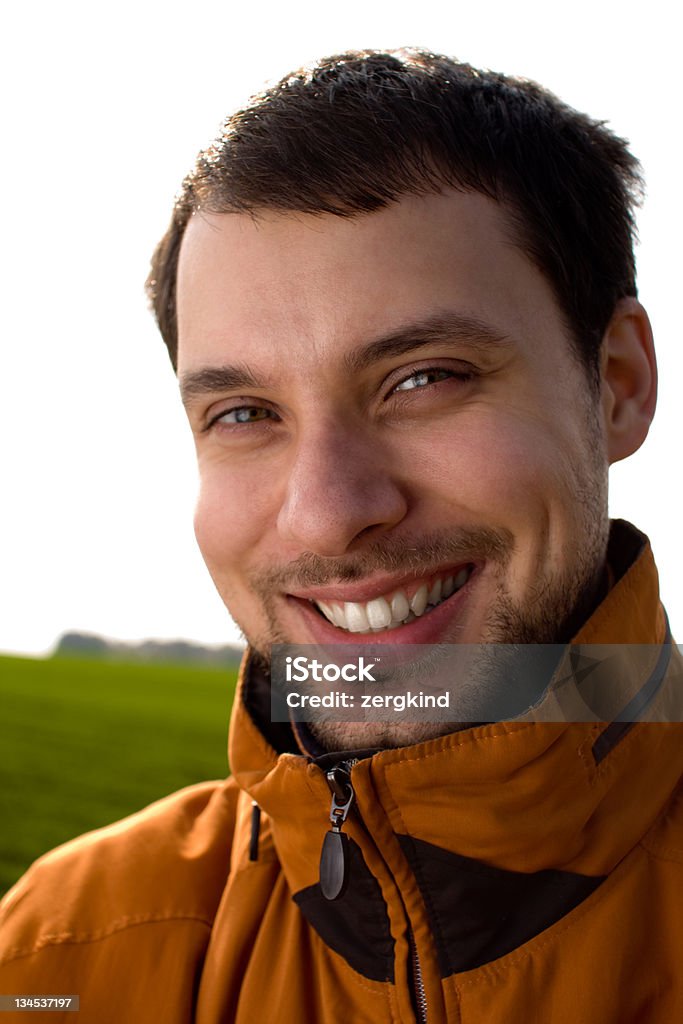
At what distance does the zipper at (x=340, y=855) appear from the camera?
4.28 ft

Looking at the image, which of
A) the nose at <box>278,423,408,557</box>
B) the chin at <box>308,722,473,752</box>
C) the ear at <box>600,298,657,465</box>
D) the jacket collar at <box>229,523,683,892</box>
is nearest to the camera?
the jacket collar at <box>229,523,683,892</box>

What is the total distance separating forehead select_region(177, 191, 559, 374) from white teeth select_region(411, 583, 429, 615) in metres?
0.44

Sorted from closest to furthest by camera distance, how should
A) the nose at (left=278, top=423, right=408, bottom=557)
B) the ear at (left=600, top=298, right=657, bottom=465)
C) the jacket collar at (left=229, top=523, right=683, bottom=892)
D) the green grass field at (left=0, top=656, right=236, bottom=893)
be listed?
the jacket collar at (left=229, top=523, right=683, bottom=892)
the nose at (left=278, top=423, right=408, bottom=557)
the ear at (left=600, top=298, right=657, bottom=465)
the green grass field at (left=0, top=656, right=236, bottom=893)

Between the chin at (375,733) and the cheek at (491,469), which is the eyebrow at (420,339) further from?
the chin at (375,733)

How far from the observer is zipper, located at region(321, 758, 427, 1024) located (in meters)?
1.30

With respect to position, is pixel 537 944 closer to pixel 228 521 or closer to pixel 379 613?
pixel 379 613

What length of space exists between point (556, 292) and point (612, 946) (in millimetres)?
1141

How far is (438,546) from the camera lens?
1.46 m

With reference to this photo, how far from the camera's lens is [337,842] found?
1.32 metres

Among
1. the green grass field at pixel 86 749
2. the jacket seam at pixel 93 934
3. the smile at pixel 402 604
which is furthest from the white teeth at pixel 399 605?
the green grass field at pixel 86 749

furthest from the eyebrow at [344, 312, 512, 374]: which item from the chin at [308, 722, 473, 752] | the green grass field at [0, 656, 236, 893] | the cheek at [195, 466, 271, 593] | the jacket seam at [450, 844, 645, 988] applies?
the green grass field at [0, 656, 236, 893]

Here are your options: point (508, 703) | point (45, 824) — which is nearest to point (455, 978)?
point (508, 703)

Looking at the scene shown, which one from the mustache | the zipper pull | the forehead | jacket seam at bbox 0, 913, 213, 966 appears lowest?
jacket seam at bbox 0, 913, 213, 966

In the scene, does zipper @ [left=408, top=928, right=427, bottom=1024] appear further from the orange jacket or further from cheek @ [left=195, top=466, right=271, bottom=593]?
cheek @ [left=195, top=466, right=271, bottom=593]
